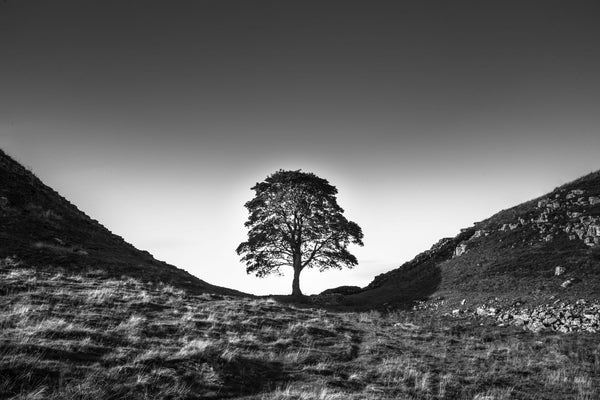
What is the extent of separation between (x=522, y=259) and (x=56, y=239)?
30.4 meters

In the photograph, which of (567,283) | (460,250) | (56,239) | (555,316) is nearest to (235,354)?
(555,316)

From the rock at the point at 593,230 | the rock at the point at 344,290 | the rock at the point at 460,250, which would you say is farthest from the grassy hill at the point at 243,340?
the rock at the point at 344,290

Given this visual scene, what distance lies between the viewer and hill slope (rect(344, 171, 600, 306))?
22.1m

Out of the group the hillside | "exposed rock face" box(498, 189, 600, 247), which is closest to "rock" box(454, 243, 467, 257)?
"exposed rock face" box(498, 189, 600, 247)

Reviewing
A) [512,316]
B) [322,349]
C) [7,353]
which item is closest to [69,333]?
[7,353]

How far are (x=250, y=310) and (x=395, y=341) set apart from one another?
21.4 feet

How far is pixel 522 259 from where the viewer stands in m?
26.2

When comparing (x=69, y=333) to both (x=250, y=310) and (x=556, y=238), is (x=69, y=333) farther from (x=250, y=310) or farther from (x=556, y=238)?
(x=556, y=238)

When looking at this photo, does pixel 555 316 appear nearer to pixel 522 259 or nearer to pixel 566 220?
pixel 522 259

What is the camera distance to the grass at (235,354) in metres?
8.45

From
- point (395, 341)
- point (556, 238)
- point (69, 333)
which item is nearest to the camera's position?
point (69, 333)

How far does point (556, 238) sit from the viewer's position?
2705 cm

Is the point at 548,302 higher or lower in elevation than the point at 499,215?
lower

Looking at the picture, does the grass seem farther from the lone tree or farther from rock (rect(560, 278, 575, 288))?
the lone tree
